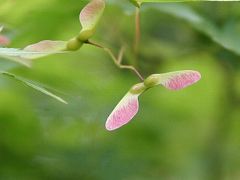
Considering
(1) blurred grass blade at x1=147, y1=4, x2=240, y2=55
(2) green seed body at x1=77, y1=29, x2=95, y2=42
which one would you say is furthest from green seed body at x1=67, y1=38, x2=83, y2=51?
(1) blurred grass blade at x1=147, y1=4, x2=240, y2=55

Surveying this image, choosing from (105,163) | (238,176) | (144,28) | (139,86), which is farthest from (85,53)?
(139,86)

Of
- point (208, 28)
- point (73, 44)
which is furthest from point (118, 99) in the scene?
point (73, 44)

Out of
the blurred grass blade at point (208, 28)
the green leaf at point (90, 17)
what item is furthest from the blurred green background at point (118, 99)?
the green leaf at point (90, 17)

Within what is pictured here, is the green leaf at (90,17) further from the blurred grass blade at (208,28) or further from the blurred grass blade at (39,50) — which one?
the blurred grass blade at (208,28)

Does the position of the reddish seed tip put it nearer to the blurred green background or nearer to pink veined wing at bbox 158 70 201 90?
pink veined wing at bbox 158 70 201 90

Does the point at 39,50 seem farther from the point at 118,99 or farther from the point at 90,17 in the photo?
the point at 118,99

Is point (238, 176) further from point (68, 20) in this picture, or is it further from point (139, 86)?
point (139, 86)
